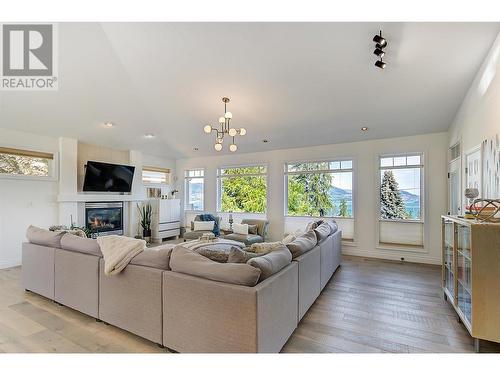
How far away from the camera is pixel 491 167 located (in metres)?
2.86

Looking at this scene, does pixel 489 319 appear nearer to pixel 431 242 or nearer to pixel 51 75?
pixel 431 242

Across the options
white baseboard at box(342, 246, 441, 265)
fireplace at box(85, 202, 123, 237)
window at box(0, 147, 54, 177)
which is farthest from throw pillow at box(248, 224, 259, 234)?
window at box(0, 147, 54, 177)

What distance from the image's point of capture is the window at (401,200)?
5246 millimetres

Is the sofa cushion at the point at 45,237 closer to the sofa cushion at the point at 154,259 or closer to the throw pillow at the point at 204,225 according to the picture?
the sofa cushion at the point at 154,259

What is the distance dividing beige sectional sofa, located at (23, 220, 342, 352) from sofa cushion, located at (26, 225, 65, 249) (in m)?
0.02

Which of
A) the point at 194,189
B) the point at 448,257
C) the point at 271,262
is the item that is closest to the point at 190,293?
the point at 271,262

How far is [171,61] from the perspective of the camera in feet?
12.5

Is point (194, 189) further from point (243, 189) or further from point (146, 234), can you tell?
point (146, 234)

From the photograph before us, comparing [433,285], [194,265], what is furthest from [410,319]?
[194,265]

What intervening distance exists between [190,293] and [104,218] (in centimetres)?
555

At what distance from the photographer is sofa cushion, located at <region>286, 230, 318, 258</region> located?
8.79ft

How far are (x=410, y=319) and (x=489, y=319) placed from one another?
0.75 metres

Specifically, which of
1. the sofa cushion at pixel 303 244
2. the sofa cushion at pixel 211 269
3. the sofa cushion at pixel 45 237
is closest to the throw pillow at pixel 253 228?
the sofa cushion at pixel 303 244

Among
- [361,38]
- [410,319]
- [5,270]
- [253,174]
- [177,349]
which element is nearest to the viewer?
[177,349]
